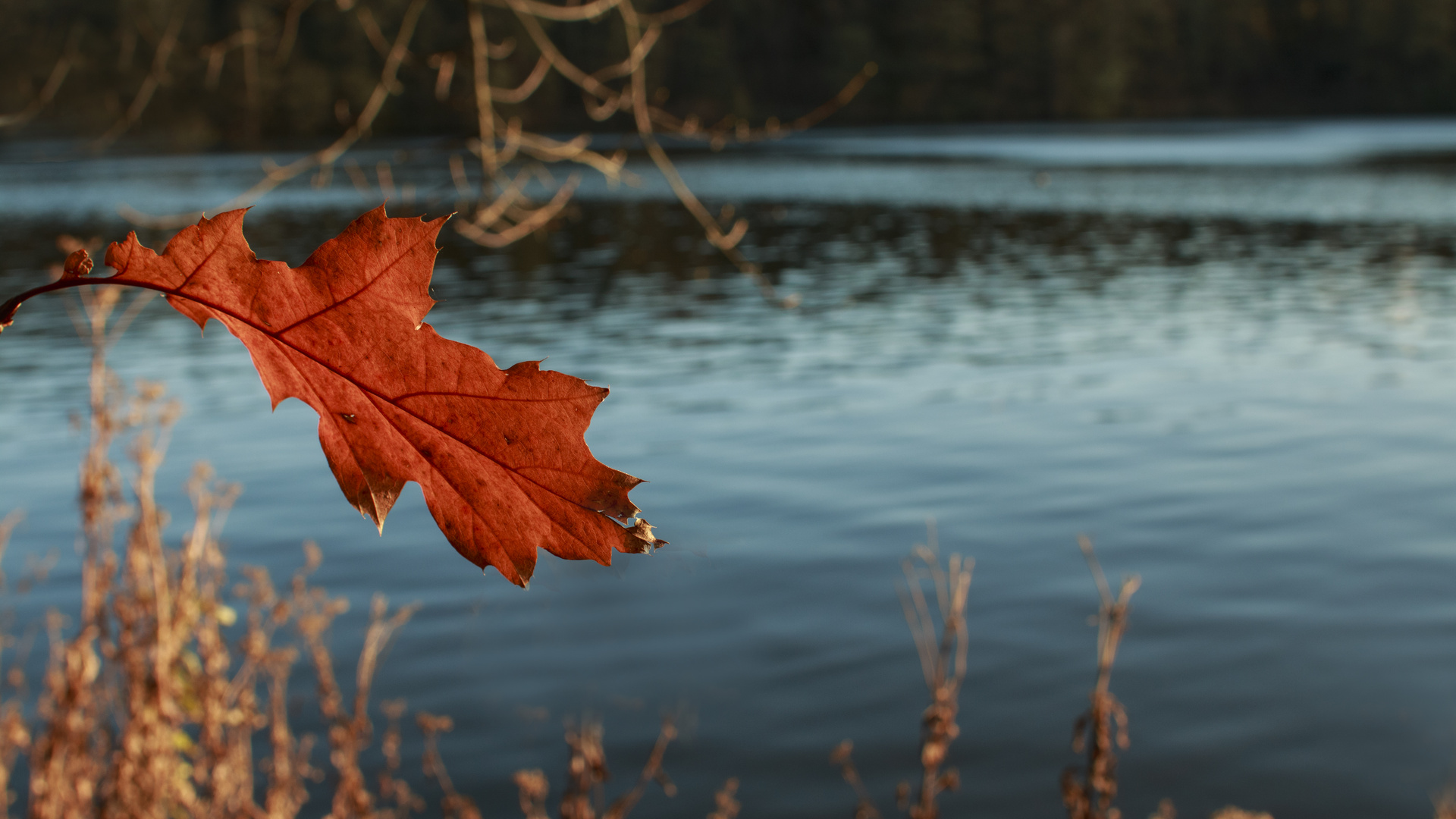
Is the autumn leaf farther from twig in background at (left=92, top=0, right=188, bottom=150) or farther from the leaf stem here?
twig in background at (left=92, top=0, right=188, bottom=150)

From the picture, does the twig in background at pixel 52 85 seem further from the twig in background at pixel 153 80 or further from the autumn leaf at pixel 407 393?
the autumn leaf at pixel 407 393

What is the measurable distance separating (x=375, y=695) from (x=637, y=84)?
649cm

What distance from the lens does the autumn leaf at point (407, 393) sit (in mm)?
388

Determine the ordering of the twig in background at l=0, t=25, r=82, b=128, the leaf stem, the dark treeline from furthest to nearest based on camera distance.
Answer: the dark treeline → the twig in background at l=0, t=25, r=82, b=128 → the leaf stem

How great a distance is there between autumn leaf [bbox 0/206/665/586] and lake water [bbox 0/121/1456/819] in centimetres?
10

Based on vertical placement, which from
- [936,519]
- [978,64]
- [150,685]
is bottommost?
[936,519]

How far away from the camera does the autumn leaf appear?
388mm

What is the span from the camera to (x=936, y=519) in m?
12.7

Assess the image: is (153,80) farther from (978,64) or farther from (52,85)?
(978,64)

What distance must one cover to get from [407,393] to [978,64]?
108m

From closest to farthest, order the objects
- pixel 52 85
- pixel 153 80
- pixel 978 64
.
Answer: pixel 52 85 → pixel 153 80 → pixel 978 64

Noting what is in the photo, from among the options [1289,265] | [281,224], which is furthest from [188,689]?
[281,224]

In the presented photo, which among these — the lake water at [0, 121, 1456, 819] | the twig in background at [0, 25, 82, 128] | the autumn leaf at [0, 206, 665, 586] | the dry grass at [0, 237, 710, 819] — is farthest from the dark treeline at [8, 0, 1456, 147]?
the autumn leaf at [0, 206, 665, 586]

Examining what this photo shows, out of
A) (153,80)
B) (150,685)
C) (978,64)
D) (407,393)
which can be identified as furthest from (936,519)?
(978,64)
